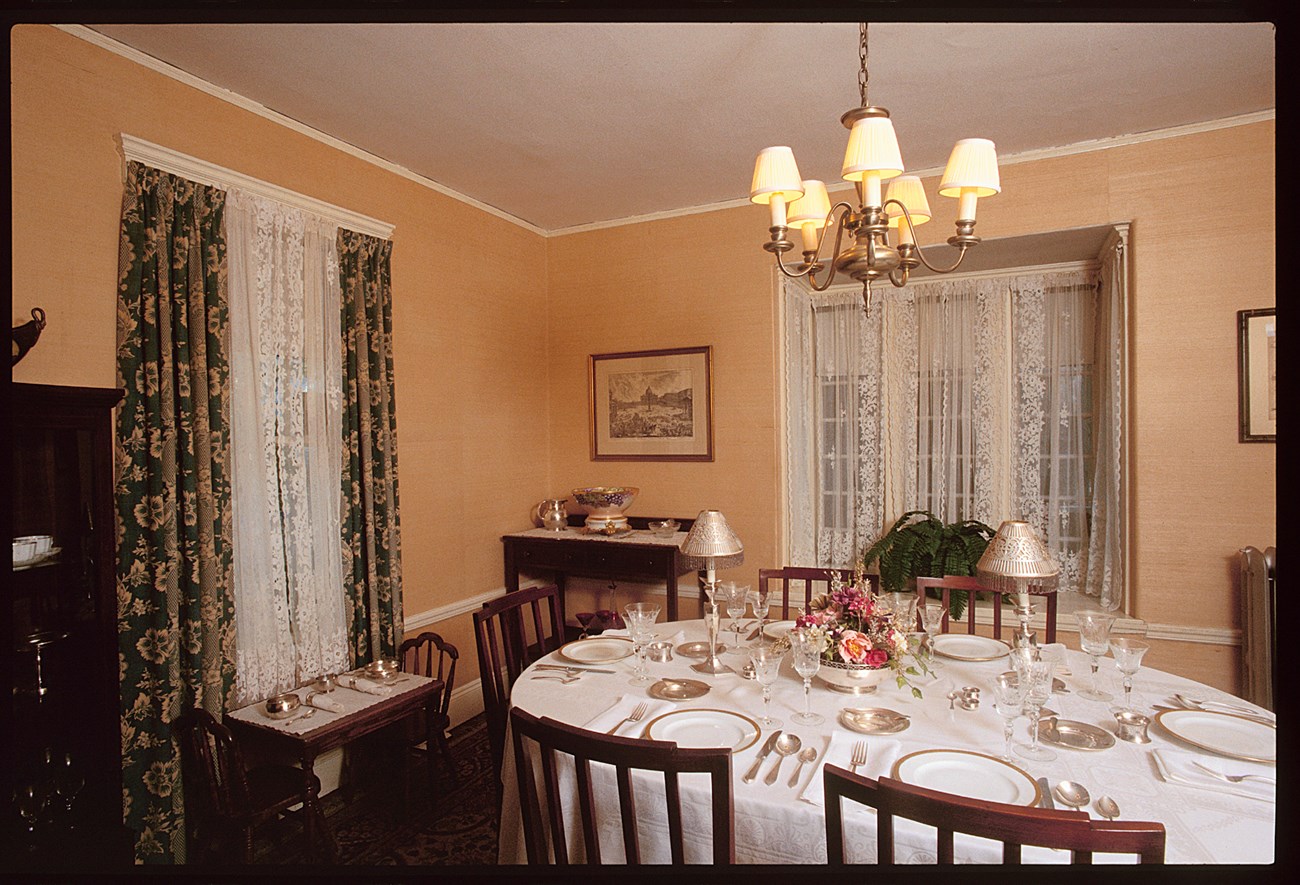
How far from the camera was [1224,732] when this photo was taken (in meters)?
1.49

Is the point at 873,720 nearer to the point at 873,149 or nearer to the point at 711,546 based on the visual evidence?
the point at 711,546

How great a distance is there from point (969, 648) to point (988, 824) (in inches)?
54.2

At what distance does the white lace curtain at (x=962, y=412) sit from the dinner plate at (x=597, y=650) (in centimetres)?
169

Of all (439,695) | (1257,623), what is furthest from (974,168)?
(439,695)

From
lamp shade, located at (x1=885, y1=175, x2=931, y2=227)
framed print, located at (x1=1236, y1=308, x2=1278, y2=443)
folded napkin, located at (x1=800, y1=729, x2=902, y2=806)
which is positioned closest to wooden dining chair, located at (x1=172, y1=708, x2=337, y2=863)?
folded napkin, located at (x1=800, y1=729, x2=902, y2=806)

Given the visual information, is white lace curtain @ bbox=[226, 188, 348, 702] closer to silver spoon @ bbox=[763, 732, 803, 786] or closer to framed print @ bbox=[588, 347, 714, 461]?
framed print @ bbox=[588, 347, 714, 461]

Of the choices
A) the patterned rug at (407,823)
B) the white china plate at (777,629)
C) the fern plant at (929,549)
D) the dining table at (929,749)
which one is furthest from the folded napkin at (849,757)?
the fern plant at (929,549)

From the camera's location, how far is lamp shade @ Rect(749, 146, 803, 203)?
1729 mm

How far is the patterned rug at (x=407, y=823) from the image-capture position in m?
2.20

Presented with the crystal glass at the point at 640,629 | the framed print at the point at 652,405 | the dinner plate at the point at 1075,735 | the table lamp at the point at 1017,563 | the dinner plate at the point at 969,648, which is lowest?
the dinner plate at the point at 969,648

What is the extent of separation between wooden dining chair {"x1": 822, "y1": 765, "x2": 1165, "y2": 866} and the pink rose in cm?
78

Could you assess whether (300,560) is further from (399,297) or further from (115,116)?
(115,116)

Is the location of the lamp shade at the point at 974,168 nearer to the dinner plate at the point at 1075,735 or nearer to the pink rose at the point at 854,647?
the pink rose at the point at 854,647

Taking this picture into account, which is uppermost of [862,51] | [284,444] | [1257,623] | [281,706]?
[862,51]
